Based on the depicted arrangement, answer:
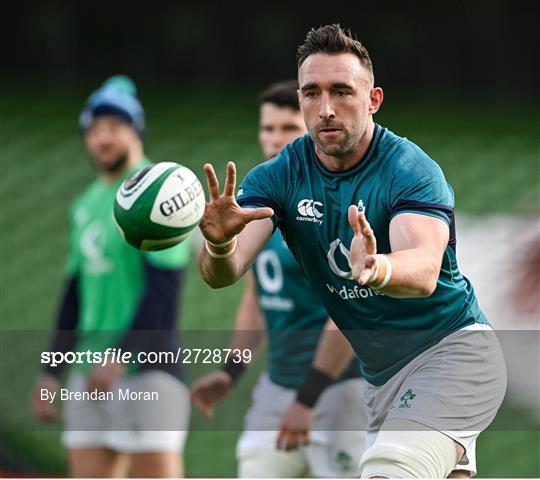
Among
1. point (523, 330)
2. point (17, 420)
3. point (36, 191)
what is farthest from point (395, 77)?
point (17, 420)

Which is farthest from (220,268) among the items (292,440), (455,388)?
(292,440)

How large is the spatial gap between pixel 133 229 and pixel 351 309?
78 centimetres

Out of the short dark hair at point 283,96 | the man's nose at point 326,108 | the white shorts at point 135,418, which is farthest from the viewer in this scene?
the white shorts at point 135,418

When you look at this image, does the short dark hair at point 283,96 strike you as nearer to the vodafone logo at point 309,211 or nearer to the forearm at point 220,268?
the vodafone logo at point 309,211

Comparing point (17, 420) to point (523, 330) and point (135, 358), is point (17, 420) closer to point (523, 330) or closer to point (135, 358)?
point (135, 358)

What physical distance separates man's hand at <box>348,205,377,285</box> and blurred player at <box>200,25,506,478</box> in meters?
0.19

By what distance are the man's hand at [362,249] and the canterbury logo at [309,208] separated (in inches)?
17.7

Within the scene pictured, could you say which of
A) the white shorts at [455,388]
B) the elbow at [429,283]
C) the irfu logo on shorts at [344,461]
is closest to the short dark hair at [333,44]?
the elbow at [429,283]

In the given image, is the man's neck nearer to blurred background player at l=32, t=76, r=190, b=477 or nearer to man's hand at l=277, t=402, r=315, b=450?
man's hand at l=277, t=402, r=315, b=450

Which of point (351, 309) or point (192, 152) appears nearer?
point (351, 309)

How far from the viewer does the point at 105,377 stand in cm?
561

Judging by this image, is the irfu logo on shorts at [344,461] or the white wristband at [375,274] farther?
the irfu logo on shorts at [344,461]

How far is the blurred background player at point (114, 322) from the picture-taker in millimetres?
5750

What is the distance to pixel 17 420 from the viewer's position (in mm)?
8898
